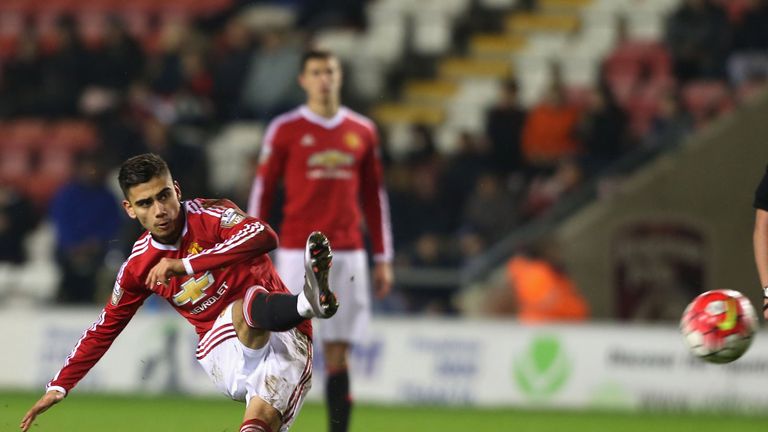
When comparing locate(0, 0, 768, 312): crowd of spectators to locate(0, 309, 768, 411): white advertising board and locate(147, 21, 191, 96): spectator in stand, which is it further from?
locate(0, 309, 768, 411): white advertising board

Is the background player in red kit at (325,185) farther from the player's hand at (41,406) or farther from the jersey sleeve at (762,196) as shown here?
the jersey sleeve at (762,196)

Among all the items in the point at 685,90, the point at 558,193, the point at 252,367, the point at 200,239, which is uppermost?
the point at 685,90

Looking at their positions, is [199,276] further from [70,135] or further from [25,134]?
[25,134]

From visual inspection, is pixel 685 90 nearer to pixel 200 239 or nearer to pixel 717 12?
pixel 717 12

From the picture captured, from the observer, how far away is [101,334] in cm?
659

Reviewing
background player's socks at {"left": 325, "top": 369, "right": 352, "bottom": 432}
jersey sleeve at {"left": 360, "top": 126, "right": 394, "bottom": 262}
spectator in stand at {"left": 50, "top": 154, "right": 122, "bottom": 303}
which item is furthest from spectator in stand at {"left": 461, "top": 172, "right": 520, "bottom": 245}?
background player's socks at {"left": 325, "top": 369, "right": 352, "bottom": 432}

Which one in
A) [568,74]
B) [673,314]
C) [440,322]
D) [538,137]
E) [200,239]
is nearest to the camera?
[200,239]

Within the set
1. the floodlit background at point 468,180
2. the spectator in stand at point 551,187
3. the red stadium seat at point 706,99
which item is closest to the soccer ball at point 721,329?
the floodlit background at point 468,180

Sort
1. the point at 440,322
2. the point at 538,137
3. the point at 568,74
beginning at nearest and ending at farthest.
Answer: the point at 440,322 < the point at 538,137 < the point at 568,74

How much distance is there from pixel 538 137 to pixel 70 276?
4.64 metres

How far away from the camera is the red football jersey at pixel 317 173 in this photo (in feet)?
28.8

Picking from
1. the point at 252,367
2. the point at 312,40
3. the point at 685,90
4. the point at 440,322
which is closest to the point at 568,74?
the point at 685,90

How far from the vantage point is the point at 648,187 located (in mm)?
14344

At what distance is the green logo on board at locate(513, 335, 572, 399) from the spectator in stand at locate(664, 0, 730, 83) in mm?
4168
